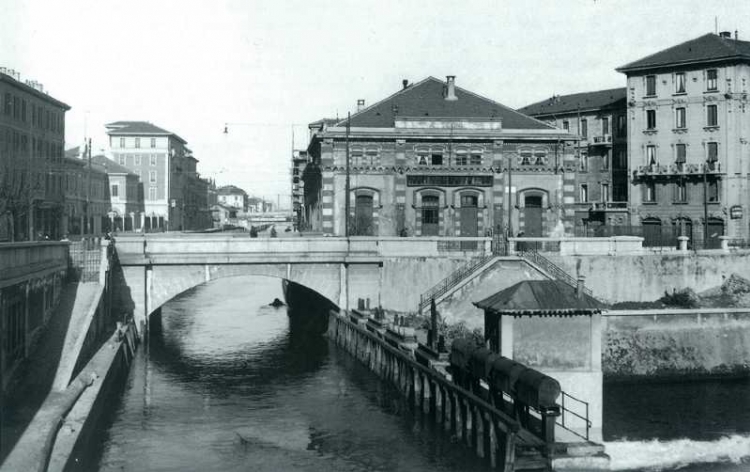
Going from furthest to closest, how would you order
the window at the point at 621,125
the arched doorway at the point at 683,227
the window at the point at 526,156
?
the window at the point at 621,125 → the arched doorway at the point at 683,227 → the window at the point at 526,156

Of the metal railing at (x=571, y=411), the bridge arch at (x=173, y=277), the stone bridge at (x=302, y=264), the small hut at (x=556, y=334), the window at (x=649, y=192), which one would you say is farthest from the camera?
the window at (x=649, y=192)

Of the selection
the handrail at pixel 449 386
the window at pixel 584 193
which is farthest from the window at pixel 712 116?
the handrail at pixel 449 386

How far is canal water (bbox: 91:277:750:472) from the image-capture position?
26375mm

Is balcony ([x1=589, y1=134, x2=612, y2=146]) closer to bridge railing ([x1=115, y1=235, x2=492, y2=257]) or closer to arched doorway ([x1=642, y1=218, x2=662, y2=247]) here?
arched doorway ([x1=642, y1=218, x2=662, y2=247])

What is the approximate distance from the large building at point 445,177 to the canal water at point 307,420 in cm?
1406

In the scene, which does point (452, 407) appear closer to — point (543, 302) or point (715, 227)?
point (543, 302)

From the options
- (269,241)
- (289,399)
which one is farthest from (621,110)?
(289,399)

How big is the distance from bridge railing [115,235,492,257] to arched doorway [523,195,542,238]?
11.4m

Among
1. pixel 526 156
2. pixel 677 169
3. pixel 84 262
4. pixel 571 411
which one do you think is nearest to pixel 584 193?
pixel 677 169

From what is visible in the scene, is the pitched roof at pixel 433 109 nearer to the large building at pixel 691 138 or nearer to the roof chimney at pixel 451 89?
the roof chimney at pixel 451 89

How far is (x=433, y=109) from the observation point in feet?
210

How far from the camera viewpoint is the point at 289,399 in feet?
115

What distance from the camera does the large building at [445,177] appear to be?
198 ft

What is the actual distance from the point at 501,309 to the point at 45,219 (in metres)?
64.0
